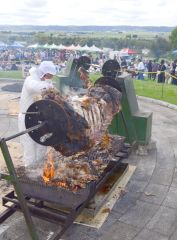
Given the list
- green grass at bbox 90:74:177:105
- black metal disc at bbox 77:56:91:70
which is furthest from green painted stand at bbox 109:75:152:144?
green grass at bbox 90:74:177:105

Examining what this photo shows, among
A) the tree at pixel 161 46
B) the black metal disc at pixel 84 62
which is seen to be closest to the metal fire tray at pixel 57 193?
the black metal disc at pixel 84 62

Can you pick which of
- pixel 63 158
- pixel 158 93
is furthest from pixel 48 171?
pixel 158 93

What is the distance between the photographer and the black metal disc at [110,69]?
7.64 meters

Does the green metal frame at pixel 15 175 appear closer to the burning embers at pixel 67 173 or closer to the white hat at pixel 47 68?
the burning embers at pixel 67 173

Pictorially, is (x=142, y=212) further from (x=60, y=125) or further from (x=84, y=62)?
(x=84, y=62)

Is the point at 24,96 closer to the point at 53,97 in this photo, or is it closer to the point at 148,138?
the point at 53,97

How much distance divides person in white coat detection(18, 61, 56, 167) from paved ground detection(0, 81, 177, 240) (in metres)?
1.08

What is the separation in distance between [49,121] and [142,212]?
7.24ft

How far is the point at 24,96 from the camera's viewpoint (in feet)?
19.3

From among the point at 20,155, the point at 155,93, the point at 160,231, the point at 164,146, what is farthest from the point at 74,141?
the point at 155,93

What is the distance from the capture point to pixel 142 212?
538 cm

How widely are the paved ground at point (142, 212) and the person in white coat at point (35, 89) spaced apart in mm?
1082

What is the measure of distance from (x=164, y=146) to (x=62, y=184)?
4211 millimetres

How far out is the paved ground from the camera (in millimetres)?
4805
